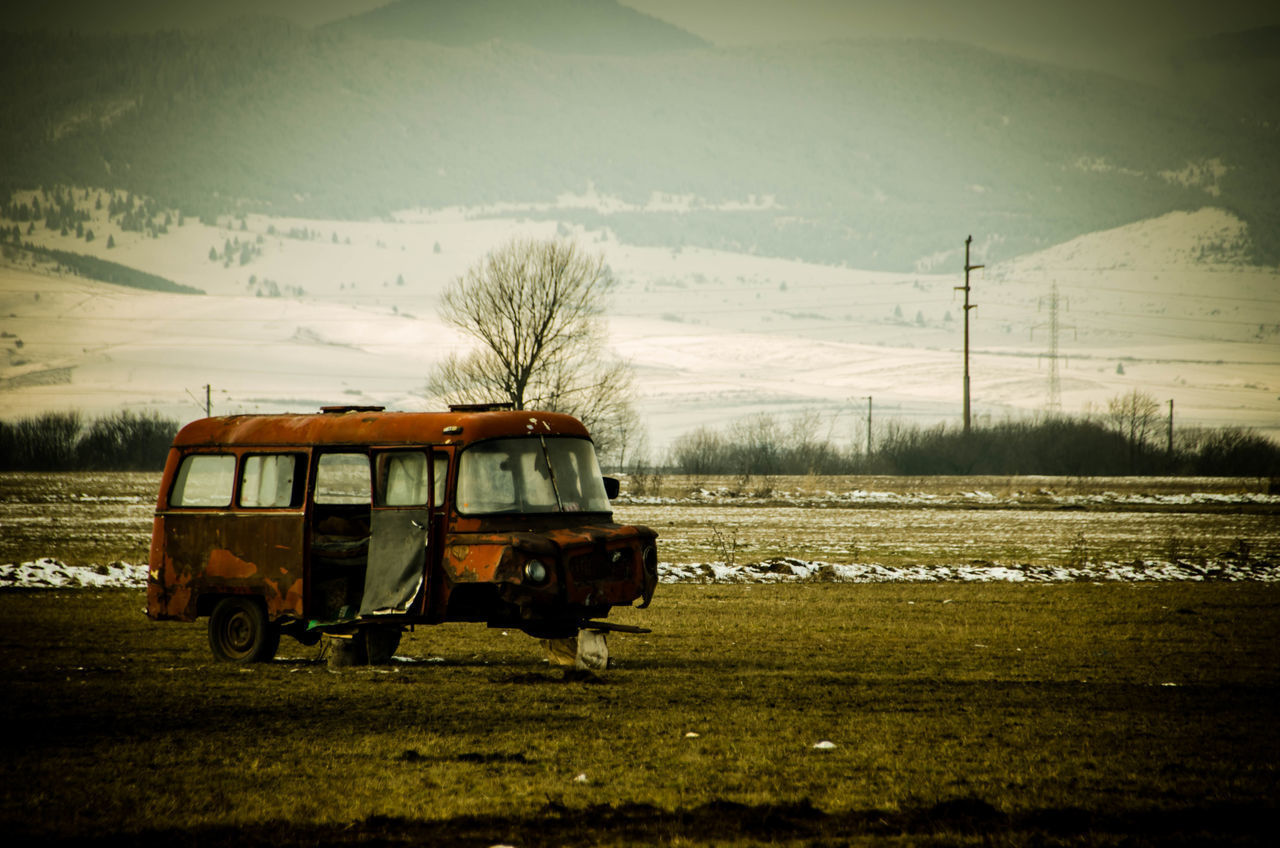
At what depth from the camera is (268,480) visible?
582 inches

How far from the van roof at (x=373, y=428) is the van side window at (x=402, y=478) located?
20 cm

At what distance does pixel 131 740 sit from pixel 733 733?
4841 mm

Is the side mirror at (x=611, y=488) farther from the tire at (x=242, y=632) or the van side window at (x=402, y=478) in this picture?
the tire at (x=242, y=632)

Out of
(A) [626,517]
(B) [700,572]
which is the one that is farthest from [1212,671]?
(A) [626,517]

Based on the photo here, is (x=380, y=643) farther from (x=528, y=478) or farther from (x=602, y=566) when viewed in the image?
(x=602, y=566)

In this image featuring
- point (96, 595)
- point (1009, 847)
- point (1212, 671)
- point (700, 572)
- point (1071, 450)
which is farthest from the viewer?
point (1071, 450)

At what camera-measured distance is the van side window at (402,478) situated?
46.6 ft

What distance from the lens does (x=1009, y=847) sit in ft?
22.6

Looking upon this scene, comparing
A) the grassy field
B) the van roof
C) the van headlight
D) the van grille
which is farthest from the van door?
the van grille

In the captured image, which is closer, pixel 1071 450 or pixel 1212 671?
pixel 1212 671

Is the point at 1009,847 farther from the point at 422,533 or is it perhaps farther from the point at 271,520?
the point at 271,520

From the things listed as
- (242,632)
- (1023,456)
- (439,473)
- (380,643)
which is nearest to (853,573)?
(380,643)

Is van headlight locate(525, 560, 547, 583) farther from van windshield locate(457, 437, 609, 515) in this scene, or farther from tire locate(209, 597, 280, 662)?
tire locate(209, 597, 280, 662)

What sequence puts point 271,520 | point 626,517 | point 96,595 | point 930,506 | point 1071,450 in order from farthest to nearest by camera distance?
1. point 1071,450
2. point 930,506
3. point 626,517
4. point 96,595
5. point 271,520
